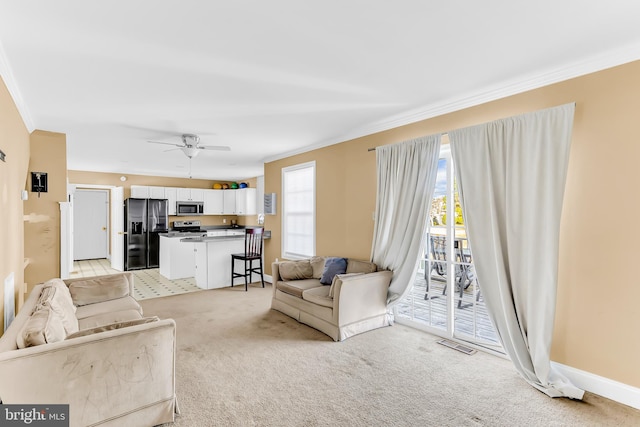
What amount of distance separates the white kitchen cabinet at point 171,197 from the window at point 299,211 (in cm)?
429

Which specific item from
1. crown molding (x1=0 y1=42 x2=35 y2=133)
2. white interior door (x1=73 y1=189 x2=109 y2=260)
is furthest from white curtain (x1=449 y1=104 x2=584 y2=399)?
white interior door (x1=73 y1=189 x2=109 y2=260)

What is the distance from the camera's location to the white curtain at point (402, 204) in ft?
11.3

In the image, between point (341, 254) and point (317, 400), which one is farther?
point (341, 254)

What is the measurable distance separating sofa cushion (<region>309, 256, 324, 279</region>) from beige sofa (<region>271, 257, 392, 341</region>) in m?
0.16

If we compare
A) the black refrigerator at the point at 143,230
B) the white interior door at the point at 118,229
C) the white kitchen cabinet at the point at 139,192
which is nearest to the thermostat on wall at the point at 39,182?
the black refrigerator at the point at 143,230

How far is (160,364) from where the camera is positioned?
2.01 meters

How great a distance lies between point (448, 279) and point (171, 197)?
302 inches

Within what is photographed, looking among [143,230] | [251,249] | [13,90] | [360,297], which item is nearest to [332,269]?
[360,297]

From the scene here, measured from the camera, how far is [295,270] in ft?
14.7

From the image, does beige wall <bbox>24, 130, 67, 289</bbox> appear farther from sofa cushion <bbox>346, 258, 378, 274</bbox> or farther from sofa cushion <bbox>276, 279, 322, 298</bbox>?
sofa cushion <bbox>346, 258, 378, 274</bbox>

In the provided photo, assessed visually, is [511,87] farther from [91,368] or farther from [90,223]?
[90,223]

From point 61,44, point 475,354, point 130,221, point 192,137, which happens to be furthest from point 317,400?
point 130,221

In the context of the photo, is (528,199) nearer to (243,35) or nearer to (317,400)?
(317,400)

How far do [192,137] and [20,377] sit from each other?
140 inches
